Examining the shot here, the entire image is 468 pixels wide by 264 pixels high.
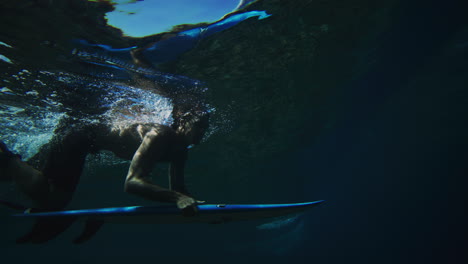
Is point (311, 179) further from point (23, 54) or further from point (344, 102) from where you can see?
point (23, 54)

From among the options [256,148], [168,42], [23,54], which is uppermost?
[168,42]

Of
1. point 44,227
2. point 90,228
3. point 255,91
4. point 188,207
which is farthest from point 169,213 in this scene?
point 255,91

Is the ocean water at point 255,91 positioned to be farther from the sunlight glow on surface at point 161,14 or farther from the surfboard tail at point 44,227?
the surfboard tail at point 44,227

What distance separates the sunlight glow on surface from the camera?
202 inches

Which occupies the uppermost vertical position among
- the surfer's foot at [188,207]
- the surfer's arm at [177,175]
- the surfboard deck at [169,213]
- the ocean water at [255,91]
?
the ocean water at [255,91]

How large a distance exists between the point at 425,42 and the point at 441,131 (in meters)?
32.3

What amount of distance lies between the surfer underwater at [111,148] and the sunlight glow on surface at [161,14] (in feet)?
1.27

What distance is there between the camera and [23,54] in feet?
18.4

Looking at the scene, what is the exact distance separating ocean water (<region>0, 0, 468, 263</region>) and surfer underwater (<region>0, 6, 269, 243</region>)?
22 centimetres

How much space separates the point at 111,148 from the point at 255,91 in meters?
7.01

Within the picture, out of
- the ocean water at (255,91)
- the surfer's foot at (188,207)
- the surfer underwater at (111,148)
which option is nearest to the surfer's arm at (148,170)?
the surfer underwater at (111,148)

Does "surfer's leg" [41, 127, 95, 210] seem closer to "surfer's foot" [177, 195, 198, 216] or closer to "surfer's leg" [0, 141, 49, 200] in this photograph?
"surfer's leg" [0, 141, 49, 200]

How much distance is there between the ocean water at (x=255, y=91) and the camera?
6051mm

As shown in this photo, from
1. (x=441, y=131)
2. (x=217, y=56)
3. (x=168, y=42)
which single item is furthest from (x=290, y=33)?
A: (x=441, y=131)
